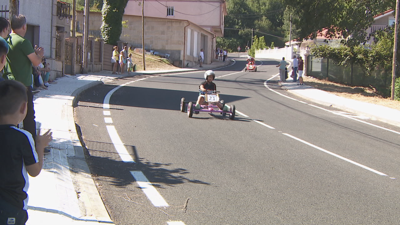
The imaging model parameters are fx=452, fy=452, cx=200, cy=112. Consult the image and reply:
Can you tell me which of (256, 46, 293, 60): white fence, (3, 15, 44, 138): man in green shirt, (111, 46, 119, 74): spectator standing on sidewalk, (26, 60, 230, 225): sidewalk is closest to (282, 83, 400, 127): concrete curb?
(26, 60, 230, 225): sidewalk

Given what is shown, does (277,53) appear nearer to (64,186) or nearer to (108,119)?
(108,119)

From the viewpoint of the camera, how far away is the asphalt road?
17.0 ft

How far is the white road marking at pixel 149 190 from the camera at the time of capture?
531cm

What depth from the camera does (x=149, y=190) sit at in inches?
227

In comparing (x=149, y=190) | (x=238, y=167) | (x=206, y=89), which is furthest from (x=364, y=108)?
(x=149, y=190)

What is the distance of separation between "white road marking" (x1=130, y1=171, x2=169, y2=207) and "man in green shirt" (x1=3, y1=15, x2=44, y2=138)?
156 cm

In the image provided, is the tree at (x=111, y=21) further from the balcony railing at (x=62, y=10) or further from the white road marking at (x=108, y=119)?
the white road marking at (x=108, y=119)

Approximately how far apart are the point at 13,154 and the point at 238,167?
467 cm

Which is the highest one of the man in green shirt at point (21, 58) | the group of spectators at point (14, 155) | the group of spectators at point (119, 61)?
the group of spectators at point (119, 61)

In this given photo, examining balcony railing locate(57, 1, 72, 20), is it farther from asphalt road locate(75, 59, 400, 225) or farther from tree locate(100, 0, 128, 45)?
asphalt road locate(75, 59, 400, 225)

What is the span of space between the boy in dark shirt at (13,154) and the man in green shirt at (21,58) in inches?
108

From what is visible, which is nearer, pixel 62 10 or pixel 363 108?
pixel 363 108

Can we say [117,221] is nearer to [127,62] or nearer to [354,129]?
[354,129]

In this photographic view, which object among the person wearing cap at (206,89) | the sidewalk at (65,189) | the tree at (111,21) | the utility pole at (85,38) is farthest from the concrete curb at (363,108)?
the tree at (111,21)
